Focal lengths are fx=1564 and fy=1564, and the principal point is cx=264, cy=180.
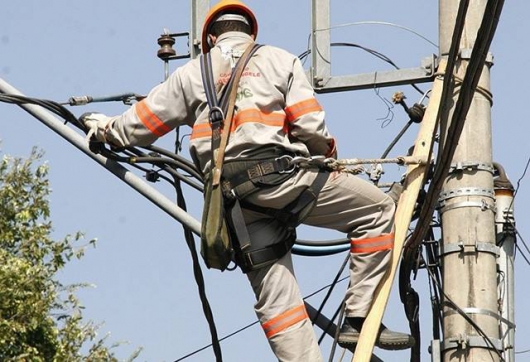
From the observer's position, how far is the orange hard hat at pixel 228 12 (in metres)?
7.74

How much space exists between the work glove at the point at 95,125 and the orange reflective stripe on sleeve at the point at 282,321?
1430 millimetres

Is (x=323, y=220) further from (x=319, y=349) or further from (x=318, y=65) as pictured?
(x=318, y=65)

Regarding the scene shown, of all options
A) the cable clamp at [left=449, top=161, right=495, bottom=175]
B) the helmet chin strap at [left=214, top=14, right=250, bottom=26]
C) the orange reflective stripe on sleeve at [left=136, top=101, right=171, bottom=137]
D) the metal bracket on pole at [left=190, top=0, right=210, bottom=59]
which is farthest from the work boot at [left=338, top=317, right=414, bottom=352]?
the metal bracket on pole at [left=190, top=0, right=210, bottom=59]

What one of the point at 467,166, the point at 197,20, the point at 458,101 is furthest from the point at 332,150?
the point at 197,20

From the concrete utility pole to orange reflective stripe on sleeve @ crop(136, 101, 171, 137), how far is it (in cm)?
153

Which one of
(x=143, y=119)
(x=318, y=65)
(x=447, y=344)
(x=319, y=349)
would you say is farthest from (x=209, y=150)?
(x=318, y=65)

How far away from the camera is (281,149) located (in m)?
7.32

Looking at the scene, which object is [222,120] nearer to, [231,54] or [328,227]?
[231,54]

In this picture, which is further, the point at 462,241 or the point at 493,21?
the point at 462,241

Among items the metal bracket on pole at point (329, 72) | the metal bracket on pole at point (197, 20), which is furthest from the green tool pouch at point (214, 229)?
the metal bracket on pole at point (197, 20)

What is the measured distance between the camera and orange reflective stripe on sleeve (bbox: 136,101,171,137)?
7.66 meters

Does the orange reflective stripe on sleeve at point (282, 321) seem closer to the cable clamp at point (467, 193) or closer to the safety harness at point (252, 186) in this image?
the safety harness at point (252, 186)

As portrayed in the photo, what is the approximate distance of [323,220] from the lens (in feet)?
24.9

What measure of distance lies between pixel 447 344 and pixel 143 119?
6.28ft
